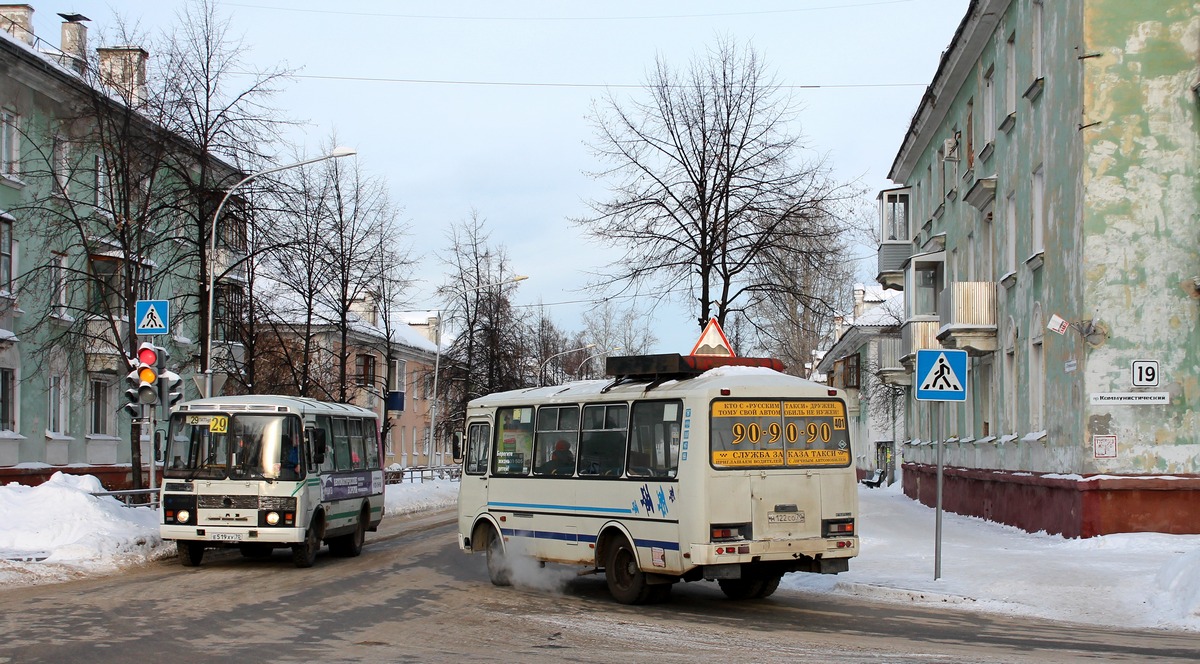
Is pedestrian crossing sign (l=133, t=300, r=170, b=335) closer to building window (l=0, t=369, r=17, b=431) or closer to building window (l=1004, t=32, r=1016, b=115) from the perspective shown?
building window (l=0, t=369, r=17, b=431)

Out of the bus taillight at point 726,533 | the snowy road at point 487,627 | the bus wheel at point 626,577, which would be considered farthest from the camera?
the bus wheel at point 626,577

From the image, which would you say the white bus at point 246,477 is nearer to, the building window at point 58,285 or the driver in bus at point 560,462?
the driver in bus at point 560,462

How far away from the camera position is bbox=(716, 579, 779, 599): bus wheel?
14516 mm

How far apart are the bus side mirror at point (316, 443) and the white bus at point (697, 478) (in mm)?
4713

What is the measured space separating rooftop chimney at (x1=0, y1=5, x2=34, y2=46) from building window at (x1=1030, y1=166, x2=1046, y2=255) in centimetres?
2752

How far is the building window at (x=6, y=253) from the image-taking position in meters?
32.4

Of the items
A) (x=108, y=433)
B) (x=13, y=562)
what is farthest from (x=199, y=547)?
(x=108, y=433)

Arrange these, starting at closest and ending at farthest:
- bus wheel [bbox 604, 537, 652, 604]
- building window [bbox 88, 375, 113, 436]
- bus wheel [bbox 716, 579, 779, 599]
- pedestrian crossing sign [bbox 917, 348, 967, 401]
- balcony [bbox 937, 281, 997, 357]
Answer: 1. bus wheel [bbox 604, 537, 652, 604]
2. bus wheel [bbox 716, 579, 779, 599]
3. pedestrian crossing sign [bbox 917, 348, 967, 401]
4. balcony [bbox 937, 281, 997, 357]
5. building window [bbox 88, 375, 113, 436]

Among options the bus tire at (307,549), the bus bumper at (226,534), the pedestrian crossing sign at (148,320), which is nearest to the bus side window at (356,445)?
the bus tire at (307,549)

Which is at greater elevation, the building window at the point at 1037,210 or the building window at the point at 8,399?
the building window at the point at 1037,210

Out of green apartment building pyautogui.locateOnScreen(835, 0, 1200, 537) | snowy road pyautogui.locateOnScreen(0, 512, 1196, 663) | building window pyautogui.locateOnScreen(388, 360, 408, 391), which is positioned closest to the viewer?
snowy road pyautogui.locateOnScreen(0, 512, 1196, 663)

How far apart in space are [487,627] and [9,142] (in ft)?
87.4

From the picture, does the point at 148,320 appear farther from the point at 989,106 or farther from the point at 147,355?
the point at 989,106

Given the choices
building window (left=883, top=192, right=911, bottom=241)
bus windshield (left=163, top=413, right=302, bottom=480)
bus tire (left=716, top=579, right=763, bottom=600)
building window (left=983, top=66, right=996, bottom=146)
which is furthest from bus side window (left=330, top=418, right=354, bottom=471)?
building window (left=883, top=192, right=911, bottom=241)
